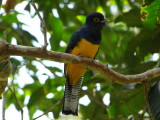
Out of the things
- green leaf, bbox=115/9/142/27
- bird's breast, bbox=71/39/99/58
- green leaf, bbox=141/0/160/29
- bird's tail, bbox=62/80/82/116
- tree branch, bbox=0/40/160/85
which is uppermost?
green leaf, bbox=115/9/142/27

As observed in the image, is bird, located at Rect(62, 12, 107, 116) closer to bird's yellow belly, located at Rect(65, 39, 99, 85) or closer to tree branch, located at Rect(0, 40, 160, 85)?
bird's yellow belly, located at Rect(65, 39, 99, 85)

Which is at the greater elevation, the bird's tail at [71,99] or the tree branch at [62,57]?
the tree branch at [62,57]

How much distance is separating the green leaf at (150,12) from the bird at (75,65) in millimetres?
881

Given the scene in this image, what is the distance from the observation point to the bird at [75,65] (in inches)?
188

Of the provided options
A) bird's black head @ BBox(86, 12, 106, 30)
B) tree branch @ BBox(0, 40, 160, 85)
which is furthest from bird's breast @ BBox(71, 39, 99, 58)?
tree branch @ BBox(0, 40, 160, 85)

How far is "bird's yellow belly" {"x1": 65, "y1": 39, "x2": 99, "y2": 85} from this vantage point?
4758mm

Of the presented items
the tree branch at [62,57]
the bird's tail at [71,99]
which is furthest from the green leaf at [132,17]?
the tree branch at [62,57]

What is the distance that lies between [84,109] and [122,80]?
1.94 m

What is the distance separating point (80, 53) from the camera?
4762 millimetres

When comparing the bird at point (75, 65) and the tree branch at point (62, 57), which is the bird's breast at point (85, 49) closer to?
the bird at point (75, 65)

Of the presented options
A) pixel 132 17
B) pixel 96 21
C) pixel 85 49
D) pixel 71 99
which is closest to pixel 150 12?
pixel 132 17

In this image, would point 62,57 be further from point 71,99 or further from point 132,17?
point 132,17

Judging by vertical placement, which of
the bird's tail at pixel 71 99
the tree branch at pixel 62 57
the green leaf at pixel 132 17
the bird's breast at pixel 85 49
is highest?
the green leaf at pixel 132 17

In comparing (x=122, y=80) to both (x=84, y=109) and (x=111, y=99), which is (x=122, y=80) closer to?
(x=111, y=99)
